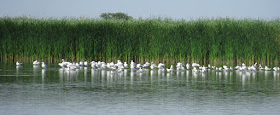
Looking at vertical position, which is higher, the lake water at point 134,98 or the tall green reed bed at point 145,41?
the tall green reed bed at point 145,41

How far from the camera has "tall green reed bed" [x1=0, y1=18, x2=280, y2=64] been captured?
82.6ft

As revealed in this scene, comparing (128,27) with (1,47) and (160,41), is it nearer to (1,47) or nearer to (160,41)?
(160,41)

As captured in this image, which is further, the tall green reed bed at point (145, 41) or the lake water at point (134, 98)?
the tall green reed bed at point (145, 41)

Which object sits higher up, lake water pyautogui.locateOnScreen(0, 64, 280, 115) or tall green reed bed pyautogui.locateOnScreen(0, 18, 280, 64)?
tall green reed bed pyautogui.locateOnScreen(0, 18, 280, 64)

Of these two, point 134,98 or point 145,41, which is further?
→ point 145,41

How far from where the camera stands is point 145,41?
85.3 feet

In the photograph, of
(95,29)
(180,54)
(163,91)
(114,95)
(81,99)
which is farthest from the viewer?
(95,29)

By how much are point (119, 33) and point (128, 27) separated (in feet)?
2.22

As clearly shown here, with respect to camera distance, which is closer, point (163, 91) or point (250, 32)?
point (163, 91)

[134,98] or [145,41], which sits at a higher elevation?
[145,41]

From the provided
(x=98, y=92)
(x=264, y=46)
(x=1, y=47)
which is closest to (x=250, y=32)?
(x=264, y=46)

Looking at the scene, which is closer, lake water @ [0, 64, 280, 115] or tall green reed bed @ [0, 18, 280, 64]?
lake water @ [0, 64, 280, 115]

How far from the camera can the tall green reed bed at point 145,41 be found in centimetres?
2517

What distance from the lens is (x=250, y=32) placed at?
2564 cm
